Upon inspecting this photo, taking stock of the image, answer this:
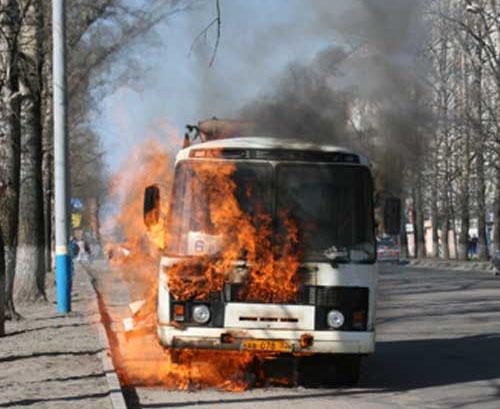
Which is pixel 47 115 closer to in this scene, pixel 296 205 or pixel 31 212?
pixel 31 212

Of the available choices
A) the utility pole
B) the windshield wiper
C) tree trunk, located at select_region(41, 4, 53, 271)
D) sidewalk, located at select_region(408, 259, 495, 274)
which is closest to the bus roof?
the windshield wiper

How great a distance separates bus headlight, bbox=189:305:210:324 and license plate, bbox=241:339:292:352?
0.47 metres

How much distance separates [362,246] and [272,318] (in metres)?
1.27

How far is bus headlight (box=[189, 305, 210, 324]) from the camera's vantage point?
10281 mm

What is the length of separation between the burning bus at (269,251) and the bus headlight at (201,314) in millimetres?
10

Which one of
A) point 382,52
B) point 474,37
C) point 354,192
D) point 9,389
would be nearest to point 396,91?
point 382,52

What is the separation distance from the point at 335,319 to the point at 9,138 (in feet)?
36.0

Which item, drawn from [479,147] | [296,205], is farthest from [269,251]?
[479,147]

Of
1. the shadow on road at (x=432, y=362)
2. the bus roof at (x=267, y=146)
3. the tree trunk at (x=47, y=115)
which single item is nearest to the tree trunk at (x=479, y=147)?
the tree trunk at (x=47, y=115)

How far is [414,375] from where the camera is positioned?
12094mm

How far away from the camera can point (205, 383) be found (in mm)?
11211

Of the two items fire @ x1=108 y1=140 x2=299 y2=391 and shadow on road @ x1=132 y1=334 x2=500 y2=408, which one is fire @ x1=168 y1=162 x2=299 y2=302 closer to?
fire @ x1=108 y1=140 x2=299 y2=391

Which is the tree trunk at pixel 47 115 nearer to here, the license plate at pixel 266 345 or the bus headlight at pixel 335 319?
the license plate at pixel 266 345

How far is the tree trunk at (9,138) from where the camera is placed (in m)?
16.9
